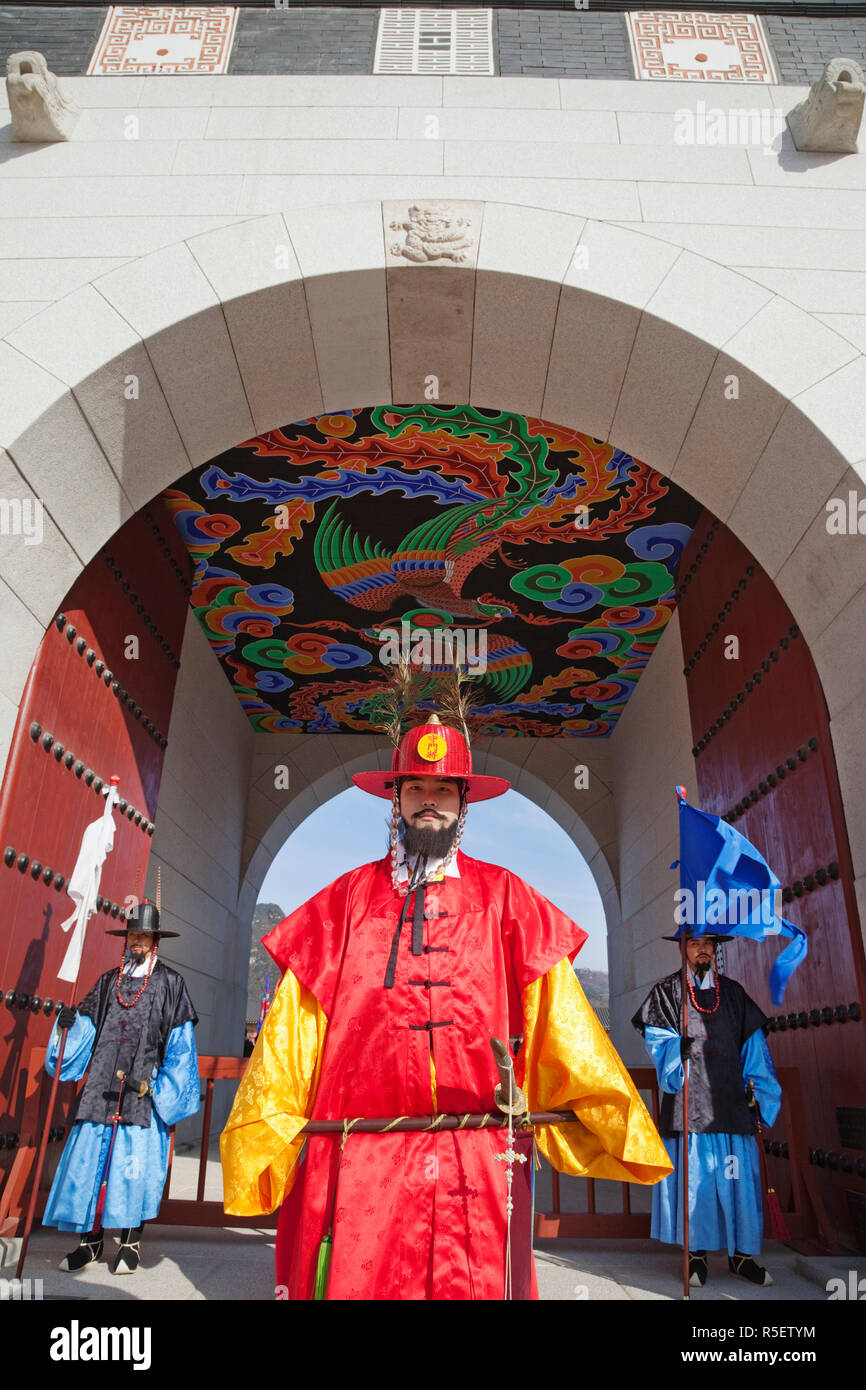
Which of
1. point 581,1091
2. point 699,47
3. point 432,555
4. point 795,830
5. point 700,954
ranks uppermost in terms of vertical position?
point 699,47

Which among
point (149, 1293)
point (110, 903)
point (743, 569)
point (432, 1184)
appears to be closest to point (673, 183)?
point (743, 569)

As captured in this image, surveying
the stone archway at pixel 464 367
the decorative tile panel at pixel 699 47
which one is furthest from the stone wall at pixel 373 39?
the stone archway at pixel 464 367

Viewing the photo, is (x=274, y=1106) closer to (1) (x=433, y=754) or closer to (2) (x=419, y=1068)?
(2) (x=419, y=1068)

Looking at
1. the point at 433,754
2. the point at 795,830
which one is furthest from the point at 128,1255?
the point at 795,830

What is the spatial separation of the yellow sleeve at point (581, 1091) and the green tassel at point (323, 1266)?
22.3 inches

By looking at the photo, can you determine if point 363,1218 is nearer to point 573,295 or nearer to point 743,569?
point 573,295

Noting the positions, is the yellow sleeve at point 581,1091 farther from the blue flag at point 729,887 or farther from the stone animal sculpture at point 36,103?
the stone animal sculpture at point 36,103

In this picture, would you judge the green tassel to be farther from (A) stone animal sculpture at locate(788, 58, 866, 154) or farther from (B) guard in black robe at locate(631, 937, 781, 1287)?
(A) stone animal sculpture at locate(788, 58, 866, 154)

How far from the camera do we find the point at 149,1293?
2.98 meters

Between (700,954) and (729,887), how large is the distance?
0.84 metres

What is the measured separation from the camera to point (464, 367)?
400 cm

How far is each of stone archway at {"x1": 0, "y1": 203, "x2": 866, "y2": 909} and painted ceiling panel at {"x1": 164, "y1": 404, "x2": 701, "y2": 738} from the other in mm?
969

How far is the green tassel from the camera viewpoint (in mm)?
2043

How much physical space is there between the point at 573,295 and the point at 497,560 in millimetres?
2645
